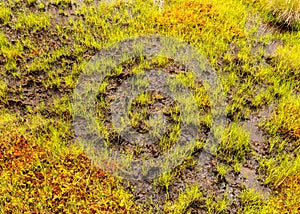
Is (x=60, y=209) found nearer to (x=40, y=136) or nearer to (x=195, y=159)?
(x=40, y=136)

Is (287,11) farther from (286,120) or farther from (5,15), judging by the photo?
(5,15)

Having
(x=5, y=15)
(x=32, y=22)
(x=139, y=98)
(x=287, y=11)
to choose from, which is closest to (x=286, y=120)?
(x=139, y=98)

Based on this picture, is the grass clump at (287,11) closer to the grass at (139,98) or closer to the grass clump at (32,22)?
the grass at (139,98)

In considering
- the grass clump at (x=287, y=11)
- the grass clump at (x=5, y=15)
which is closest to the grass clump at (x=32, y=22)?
the grass clump at (x=5, y=15)

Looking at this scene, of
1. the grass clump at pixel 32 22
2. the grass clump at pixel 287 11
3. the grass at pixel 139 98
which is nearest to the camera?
the grass at pixel 139 98

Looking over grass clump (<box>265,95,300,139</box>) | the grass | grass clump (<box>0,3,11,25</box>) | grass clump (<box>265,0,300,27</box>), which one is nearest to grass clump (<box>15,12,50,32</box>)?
the grass

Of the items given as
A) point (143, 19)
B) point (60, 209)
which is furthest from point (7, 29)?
point (60, 209)

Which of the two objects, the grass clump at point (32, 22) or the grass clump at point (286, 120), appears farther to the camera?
the grass clump at point (32, 22)

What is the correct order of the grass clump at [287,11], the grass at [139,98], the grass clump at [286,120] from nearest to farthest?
1. the grass at [139,98]
2. the grass clump at [286,120]
3. the grass clump at [287,11]
